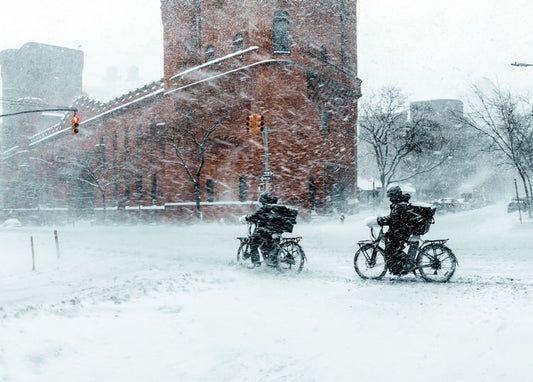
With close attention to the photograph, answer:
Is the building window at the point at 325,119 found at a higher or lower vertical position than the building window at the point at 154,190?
higher

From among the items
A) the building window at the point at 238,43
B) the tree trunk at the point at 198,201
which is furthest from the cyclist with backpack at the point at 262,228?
the building window at the point at 238,43

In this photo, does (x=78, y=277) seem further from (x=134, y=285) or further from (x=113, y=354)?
(x=113, y=354)

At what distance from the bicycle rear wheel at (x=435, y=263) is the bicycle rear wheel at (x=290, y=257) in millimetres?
2664

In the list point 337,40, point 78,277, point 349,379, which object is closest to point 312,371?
point 349,379

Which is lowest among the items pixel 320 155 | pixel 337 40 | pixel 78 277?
pixel 78 277

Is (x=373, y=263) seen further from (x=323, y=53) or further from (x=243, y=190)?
(x=323, y=53)

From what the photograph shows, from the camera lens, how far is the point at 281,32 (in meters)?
32.8

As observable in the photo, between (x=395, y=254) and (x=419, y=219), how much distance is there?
75cm

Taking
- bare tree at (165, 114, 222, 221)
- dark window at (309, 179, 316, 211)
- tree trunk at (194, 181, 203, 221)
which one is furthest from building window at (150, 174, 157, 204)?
dark window at (309, 179, 316, 211)

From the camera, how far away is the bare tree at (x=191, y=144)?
3556 cm

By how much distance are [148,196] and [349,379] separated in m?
41.3

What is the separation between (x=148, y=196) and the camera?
4456cm

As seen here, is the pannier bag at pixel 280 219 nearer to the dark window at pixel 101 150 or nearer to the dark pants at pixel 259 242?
the dark pants at pixel 259 242

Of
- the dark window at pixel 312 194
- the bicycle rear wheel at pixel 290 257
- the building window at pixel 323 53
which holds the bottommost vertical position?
the bicycle rear wheel at pixel 290 257
